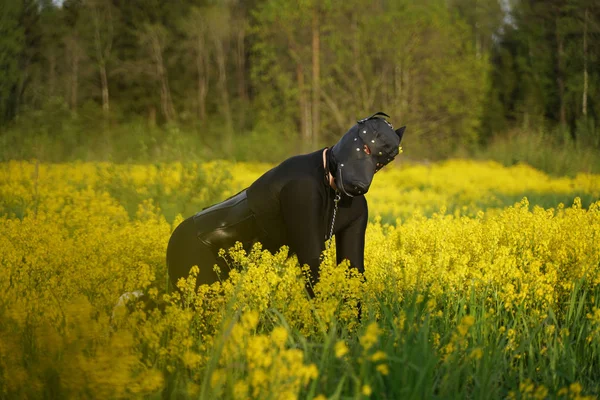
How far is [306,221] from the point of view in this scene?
3113 millimetres

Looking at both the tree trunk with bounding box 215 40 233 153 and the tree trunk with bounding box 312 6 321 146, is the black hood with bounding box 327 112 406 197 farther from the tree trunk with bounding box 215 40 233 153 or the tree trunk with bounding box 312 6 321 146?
the tree trunk with bounding box 215 40 233 153

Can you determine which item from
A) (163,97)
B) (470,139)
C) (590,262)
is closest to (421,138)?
(470,139)

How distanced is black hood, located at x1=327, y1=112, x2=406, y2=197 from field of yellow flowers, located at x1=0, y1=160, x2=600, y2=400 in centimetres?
38

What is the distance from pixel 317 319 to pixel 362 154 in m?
0.81

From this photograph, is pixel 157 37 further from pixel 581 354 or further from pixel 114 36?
pixel 581 354

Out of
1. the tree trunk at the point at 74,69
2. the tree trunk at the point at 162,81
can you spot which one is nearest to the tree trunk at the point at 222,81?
the tree trunk at the point at 162,81

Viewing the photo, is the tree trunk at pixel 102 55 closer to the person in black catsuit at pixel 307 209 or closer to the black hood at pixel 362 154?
the person in black catsuit at pixel 307 209

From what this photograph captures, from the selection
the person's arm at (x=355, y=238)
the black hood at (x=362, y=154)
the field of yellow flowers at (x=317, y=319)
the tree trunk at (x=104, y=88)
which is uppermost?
the tree trunk at (x=104, y=88)

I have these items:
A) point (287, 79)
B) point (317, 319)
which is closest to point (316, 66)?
point (287, 79)

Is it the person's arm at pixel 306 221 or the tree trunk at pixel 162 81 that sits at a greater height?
the tree trunk at pixel 162 81

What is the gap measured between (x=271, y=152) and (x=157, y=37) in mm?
14605

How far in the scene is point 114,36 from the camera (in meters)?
30.2

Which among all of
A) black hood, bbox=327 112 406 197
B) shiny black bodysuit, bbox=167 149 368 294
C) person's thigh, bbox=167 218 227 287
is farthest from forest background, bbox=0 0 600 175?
black hood, bbox=327 112 406 197

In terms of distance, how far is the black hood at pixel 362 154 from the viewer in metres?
2.96
